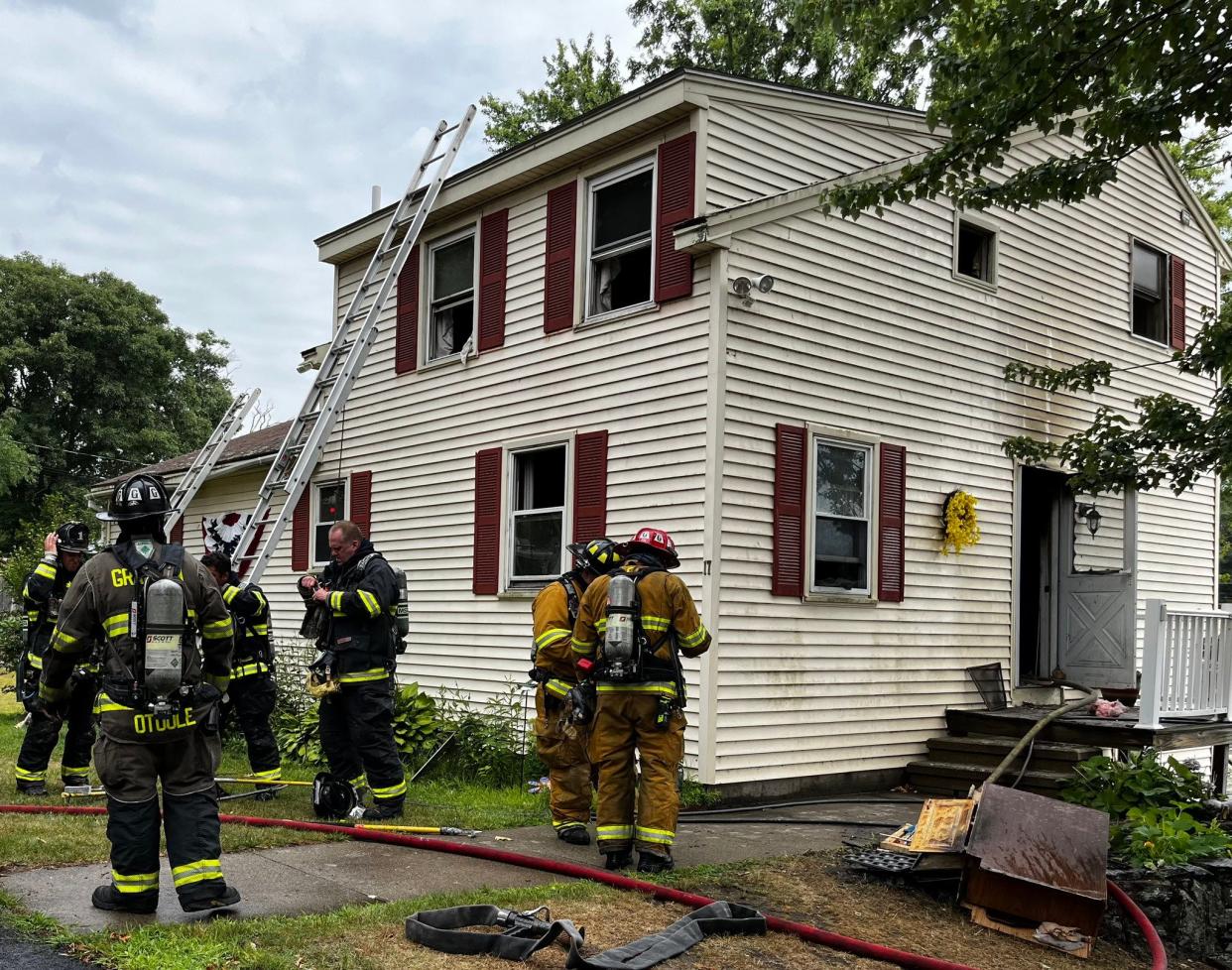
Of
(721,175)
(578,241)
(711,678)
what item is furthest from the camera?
(578,241)

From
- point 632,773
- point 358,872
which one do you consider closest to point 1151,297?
point 632,773

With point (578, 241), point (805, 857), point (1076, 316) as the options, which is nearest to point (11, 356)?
point (578, 241)

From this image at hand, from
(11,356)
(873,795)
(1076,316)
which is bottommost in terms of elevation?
(873,795)

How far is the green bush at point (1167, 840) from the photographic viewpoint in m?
7.59

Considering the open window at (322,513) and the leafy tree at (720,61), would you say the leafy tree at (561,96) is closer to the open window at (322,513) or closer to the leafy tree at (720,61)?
the leafy tree at (720,61)

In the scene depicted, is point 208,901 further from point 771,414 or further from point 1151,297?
point 1151,297

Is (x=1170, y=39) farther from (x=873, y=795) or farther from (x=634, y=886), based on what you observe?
(x=873, y=795)

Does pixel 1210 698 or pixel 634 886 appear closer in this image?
pixel 634 886

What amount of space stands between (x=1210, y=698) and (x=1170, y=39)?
6.26 m

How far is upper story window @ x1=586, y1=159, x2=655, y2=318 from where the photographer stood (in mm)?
10805

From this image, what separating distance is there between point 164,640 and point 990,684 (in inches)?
346

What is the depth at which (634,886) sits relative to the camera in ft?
19.9

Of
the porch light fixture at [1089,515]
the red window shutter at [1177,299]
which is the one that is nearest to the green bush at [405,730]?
the porch light fixture at [1089,515]

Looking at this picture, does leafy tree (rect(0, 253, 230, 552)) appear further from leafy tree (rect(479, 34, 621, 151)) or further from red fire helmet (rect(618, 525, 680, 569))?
red fire helmet (rect(618, 525, 680, 569))
